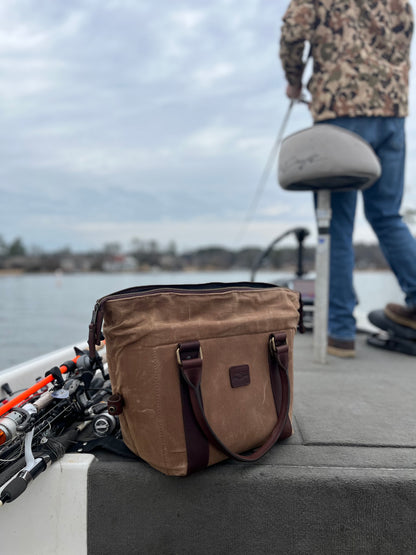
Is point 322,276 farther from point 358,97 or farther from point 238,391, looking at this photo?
point 238,391

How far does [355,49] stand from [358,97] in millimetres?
239

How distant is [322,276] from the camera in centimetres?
199

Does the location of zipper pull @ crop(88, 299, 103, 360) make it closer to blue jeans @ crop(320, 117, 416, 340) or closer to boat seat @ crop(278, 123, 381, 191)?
boat seat @ crop(278, 123, 381, 191)

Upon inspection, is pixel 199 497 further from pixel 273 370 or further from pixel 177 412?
pixel 273 370

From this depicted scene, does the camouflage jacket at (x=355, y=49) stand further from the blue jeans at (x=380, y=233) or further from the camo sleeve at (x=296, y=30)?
the blue jeans at (x=380, y=233)

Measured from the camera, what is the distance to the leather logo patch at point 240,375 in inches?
38.3

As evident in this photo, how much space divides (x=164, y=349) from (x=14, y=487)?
0.41 meters

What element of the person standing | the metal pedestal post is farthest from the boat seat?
the person standing

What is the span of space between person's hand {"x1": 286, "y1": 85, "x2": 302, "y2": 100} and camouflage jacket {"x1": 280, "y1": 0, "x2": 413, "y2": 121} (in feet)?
0.83

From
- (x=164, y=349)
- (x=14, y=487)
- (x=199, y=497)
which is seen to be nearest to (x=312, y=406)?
(x=199, y=497)

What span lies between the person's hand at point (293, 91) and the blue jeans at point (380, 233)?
1.89 feet

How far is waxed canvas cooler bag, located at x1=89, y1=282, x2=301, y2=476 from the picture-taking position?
888 mm

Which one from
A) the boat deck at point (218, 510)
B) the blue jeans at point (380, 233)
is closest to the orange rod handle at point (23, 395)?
the boat deck at point (218, 510)

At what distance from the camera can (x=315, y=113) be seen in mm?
2115
